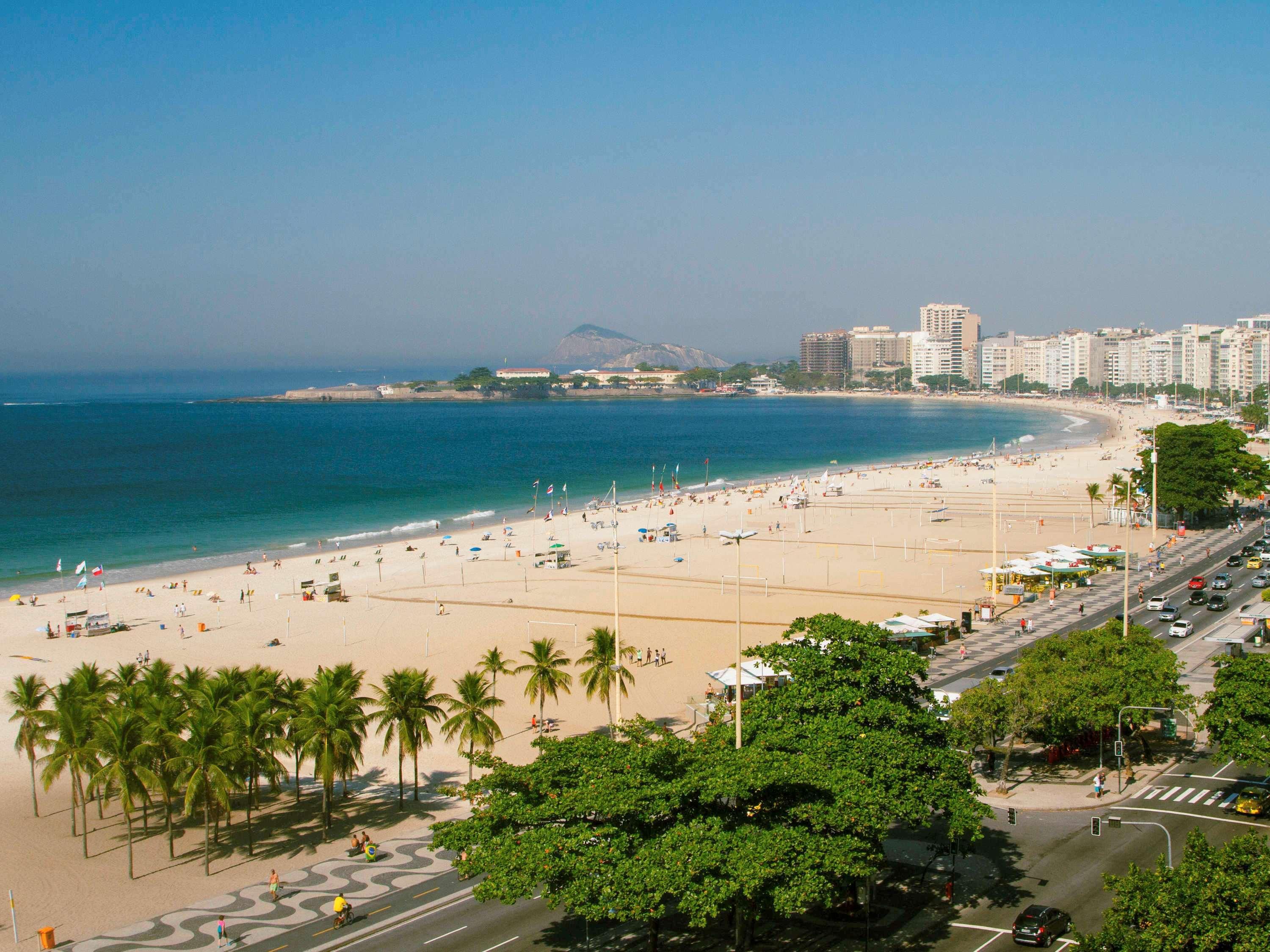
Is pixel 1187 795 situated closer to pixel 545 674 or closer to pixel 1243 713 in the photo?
pixel 1243 713

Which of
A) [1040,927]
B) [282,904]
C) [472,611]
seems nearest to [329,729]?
[282,904]

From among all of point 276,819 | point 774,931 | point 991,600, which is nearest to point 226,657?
point 276,819

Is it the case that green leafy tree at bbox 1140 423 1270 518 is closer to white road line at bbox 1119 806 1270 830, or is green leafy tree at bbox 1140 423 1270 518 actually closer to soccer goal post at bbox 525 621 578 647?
soccer goal post at bbox 525 621 578 647

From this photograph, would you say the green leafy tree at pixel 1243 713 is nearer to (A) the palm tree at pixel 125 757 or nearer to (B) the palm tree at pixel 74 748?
(A) the palm tree at pixel 125 757

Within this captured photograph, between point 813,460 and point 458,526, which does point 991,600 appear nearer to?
point 458,526

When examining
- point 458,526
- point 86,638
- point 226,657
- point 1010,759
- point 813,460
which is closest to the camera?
point 1010,759

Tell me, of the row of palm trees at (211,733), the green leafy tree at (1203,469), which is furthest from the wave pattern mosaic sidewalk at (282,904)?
the green leafy tree at (1203,469)
